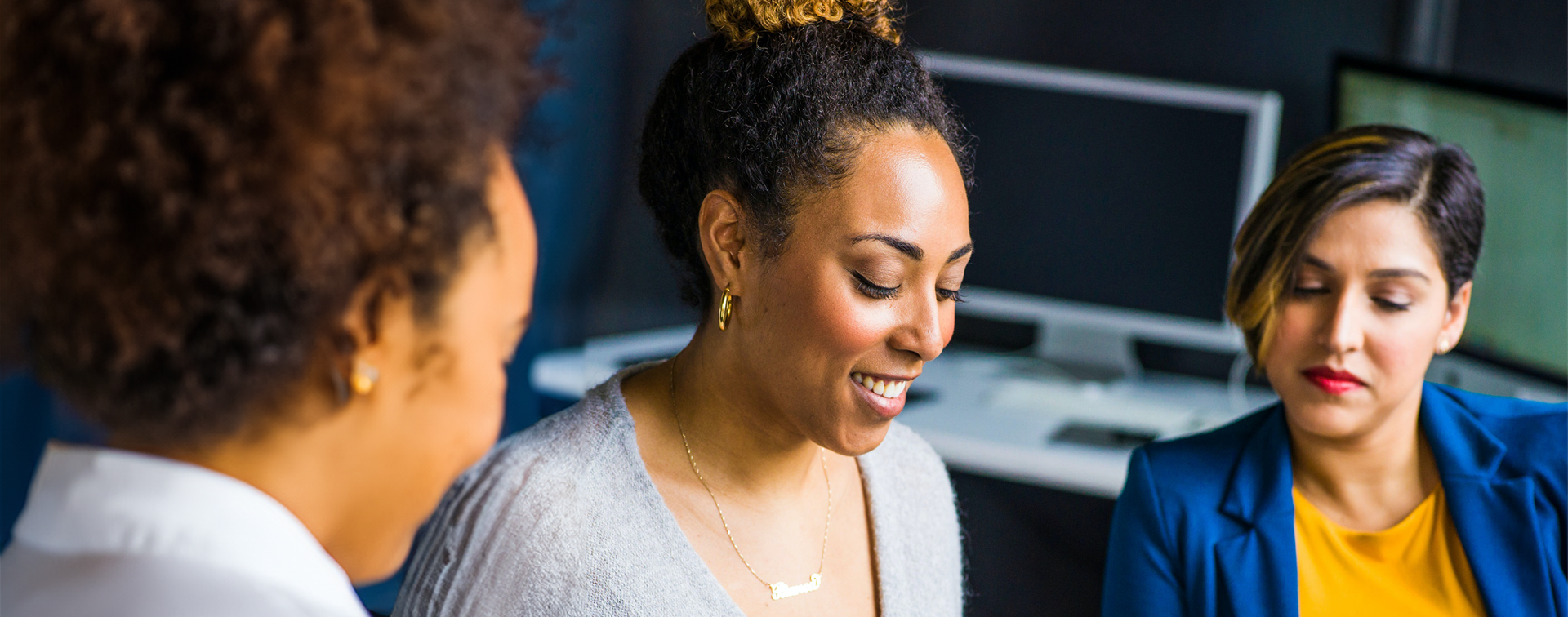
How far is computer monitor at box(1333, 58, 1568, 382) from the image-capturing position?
2061 millimetres

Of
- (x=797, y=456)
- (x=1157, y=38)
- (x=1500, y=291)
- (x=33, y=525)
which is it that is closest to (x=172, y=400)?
(x=33, y=525)

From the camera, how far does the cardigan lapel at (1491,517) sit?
53.1 inches

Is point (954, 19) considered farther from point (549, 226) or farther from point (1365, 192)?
point (1365, 192)

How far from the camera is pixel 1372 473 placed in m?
1.45

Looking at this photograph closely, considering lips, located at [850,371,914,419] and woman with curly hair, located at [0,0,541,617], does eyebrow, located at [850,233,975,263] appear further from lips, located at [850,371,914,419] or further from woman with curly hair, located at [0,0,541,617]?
woman with curly hair, located at [0,0,541,617]

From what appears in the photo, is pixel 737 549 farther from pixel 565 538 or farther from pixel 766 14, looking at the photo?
pixel 766 14

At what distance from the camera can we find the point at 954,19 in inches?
122

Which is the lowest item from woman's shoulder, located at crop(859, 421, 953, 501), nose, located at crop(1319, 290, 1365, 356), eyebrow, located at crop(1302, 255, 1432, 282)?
woman's shoulder, located at crop(859, 421, 953, 501)

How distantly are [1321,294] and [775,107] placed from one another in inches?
27.5

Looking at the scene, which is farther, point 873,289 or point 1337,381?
point 1337,381

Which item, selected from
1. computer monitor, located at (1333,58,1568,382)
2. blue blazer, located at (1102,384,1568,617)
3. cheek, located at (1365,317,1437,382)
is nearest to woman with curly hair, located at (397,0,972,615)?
blue blazer, located at (1102,384,1568,617)

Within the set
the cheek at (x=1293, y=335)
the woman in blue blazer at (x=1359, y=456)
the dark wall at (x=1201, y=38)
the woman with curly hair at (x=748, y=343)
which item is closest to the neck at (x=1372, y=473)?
the woman in blue blazer at (x=1359, y=456)

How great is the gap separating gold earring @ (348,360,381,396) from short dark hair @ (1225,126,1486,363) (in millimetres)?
1110

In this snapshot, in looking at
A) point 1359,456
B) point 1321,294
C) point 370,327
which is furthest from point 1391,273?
point 370,327
